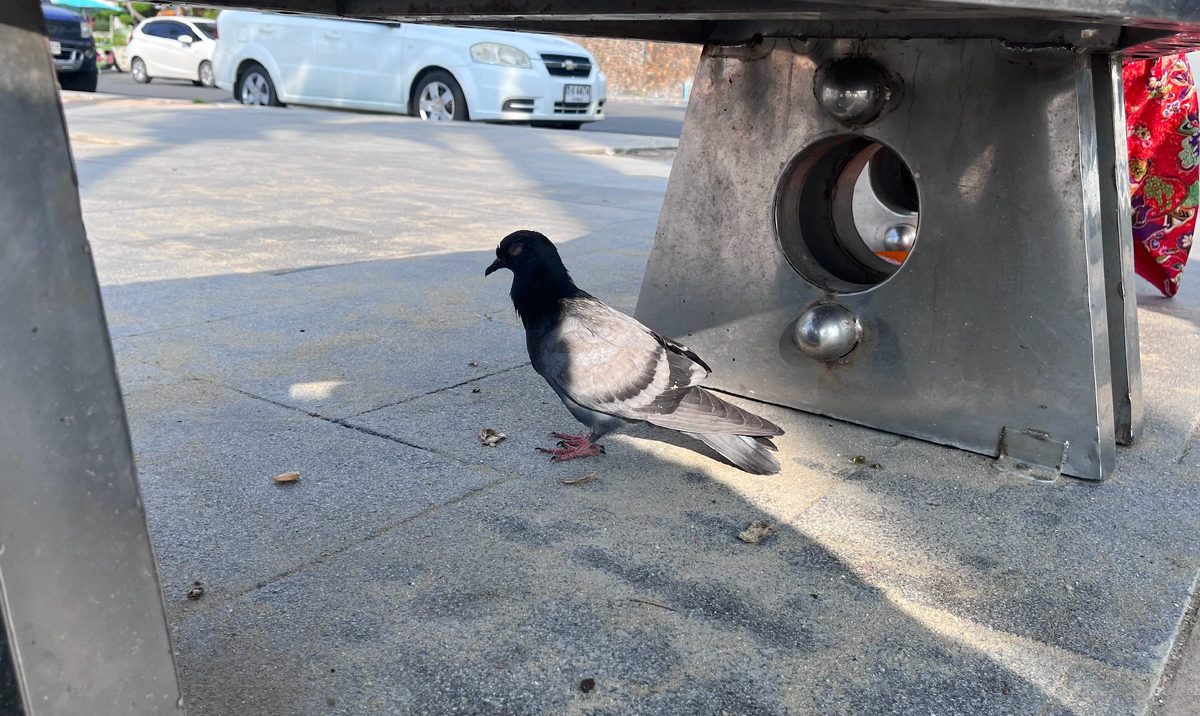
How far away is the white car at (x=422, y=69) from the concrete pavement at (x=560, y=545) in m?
10.0

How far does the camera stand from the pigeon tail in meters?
2.76

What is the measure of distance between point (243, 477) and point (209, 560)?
0.46 metres

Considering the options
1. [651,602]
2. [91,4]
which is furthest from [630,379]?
[91,4]

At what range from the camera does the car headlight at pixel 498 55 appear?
1348cm

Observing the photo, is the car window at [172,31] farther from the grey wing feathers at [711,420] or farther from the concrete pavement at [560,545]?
the grey wing feathers at [711,420]

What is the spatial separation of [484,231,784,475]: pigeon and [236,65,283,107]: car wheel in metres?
15.0

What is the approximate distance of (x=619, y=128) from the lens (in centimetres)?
1659

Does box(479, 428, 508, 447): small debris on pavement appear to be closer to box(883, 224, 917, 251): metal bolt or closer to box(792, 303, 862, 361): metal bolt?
box(792, 303, 862, 361): metal bolt

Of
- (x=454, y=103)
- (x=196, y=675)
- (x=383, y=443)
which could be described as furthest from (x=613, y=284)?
(x=454, y=103)

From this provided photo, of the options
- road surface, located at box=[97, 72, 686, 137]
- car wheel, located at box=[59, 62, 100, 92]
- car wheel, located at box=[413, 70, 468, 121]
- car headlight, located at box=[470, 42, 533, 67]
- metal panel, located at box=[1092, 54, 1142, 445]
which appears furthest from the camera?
car wheel, located at box=[59, 62, 100, 92]

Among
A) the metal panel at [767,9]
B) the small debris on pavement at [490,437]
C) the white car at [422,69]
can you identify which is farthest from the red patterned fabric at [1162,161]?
the white car at [422,69]

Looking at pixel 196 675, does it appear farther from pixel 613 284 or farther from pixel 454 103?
pixel 454 103

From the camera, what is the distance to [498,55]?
13.6m

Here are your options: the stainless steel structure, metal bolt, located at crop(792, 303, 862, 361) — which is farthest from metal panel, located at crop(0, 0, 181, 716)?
metal bolt, located at crop(792, 303, 862, 361)
